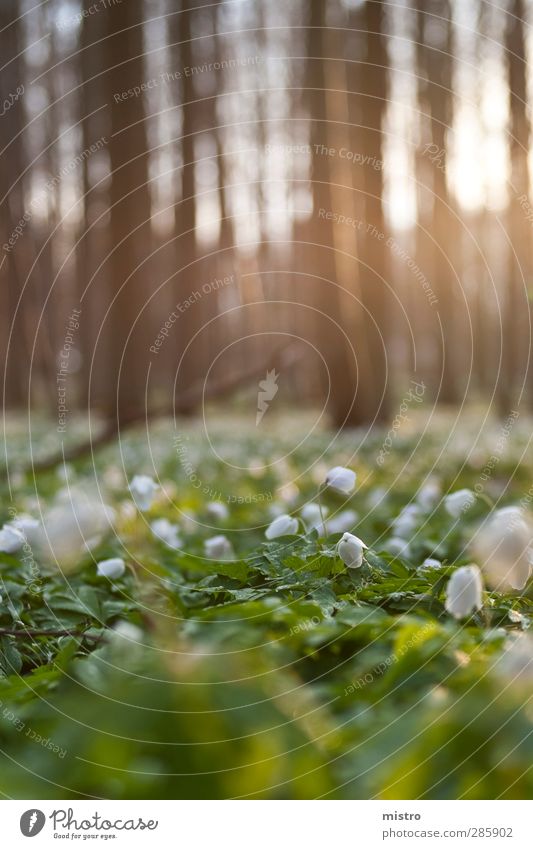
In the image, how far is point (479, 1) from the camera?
16.7 feet

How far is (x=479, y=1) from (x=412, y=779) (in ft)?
17.6

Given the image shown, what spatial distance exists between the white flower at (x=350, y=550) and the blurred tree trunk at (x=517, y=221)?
155cm

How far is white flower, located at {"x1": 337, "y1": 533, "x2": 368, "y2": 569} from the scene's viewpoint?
5.64 ft

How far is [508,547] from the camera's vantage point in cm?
162

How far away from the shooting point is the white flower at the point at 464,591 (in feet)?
4.67

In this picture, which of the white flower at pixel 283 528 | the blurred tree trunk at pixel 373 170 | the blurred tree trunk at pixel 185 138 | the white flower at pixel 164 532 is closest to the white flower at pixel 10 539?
the white flower at pixel 164 532

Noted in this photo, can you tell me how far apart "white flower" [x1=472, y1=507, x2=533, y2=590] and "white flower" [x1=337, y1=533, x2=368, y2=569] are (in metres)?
0.26

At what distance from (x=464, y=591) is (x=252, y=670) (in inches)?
18.0

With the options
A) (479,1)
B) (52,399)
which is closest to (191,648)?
(479,1)

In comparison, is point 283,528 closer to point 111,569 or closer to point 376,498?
point 111,569

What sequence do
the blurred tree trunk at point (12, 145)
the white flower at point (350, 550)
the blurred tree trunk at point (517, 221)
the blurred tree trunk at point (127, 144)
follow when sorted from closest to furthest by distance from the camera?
the white flower at point (350, 550) → the blurred tree trunk at point (517, 221) → the blurred tree trunk at point (12, 145) → the blurred tree trunk at point (127, 144)

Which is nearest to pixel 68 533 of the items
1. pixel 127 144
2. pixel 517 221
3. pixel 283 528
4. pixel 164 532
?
pixel 164 532

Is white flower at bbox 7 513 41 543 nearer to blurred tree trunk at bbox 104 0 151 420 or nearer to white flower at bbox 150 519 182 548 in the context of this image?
white flower at bbox 150 519 182 548

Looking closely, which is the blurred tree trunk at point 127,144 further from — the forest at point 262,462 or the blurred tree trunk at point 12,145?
the blurred tree trunk at point 12,145
